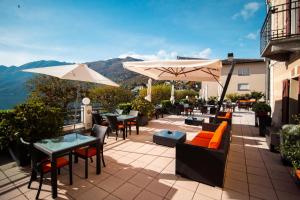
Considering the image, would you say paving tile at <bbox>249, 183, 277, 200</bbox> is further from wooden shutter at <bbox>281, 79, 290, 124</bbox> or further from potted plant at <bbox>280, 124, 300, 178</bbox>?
wooden shutter at <bbox>281, 79, 290, 124</bbox>

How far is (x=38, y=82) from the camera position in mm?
7473

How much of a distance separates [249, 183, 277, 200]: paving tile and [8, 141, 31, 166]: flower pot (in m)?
4.78

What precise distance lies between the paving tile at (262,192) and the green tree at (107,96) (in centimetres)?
795

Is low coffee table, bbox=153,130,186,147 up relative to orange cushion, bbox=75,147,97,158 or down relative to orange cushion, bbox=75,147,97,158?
down

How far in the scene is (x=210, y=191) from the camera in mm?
2934

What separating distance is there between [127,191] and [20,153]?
2.72 metres

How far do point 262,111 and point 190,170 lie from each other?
5.37 m

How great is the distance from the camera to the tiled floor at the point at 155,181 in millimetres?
2820

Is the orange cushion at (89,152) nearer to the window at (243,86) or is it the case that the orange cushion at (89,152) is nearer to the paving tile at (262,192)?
the paving tile at (262,192)

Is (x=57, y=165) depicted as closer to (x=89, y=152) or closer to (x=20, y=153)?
(x=89, y=152)

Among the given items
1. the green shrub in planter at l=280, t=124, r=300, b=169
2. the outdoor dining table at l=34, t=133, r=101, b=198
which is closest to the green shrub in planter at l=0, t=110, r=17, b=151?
the outdoor dining table at l=34, t=133, r=101, b=198

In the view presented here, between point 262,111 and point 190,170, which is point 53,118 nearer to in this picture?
point 190,170

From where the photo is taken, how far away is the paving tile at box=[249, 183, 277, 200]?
2.82 meters

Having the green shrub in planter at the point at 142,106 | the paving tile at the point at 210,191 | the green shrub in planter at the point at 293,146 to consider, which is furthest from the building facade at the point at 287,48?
the green shrub in planter at the point at 142,106
